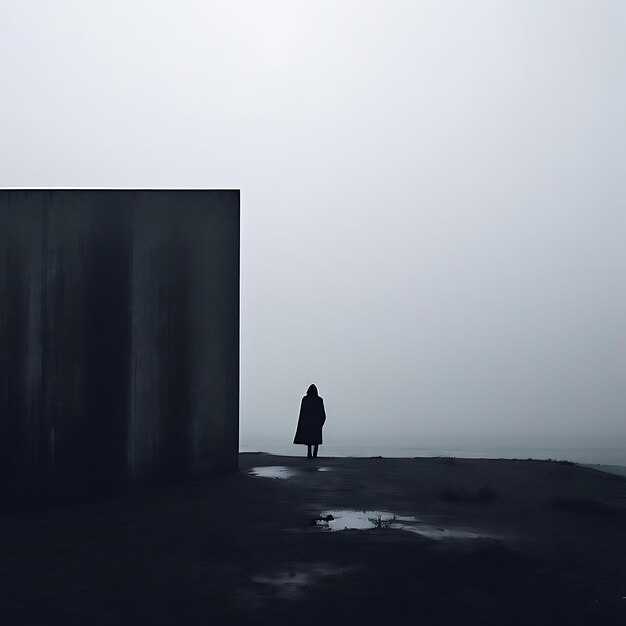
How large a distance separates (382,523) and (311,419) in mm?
5932

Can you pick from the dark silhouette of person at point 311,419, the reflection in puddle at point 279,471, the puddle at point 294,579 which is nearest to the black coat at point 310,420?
the dark silhouette of person at point 311,419

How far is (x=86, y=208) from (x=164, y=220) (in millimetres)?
1155

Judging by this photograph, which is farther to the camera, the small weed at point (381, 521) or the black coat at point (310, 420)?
the black coat at point (310, 420)

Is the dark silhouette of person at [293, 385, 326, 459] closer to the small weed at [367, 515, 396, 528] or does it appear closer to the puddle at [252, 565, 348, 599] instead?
the small weed at [367, 515, 396, 528]

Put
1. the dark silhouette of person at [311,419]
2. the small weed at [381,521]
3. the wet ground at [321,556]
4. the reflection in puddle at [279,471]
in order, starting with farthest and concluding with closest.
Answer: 1. the dark silhouette of person at [311,419]
2. the reflection in puddle at [279,471]
3. the small weed at [381,521]
4. the wet ground at [321,556]

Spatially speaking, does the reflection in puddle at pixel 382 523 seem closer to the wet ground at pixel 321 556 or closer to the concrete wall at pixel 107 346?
the wet ground at pixel 321 556

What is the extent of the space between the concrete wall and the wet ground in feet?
2.01

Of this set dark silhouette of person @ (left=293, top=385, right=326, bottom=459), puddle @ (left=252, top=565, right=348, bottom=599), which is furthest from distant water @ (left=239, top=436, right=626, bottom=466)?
puddle @ (left=252, top=565, right=348, bottom=599)

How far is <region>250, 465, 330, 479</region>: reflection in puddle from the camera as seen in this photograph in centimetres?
1191

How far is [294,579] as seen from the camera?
20.2 feet

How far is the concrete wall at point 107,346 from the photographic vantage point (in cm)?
1086

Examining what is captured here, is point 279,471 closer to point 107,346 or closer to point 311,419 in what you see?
point 311,419

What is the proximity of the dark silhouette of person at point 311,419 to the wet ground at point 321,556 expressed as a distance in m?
2.74

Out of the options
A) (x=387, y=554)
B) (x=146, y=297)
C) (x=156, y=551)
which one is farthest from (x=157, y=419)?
(x=387, y=554)
